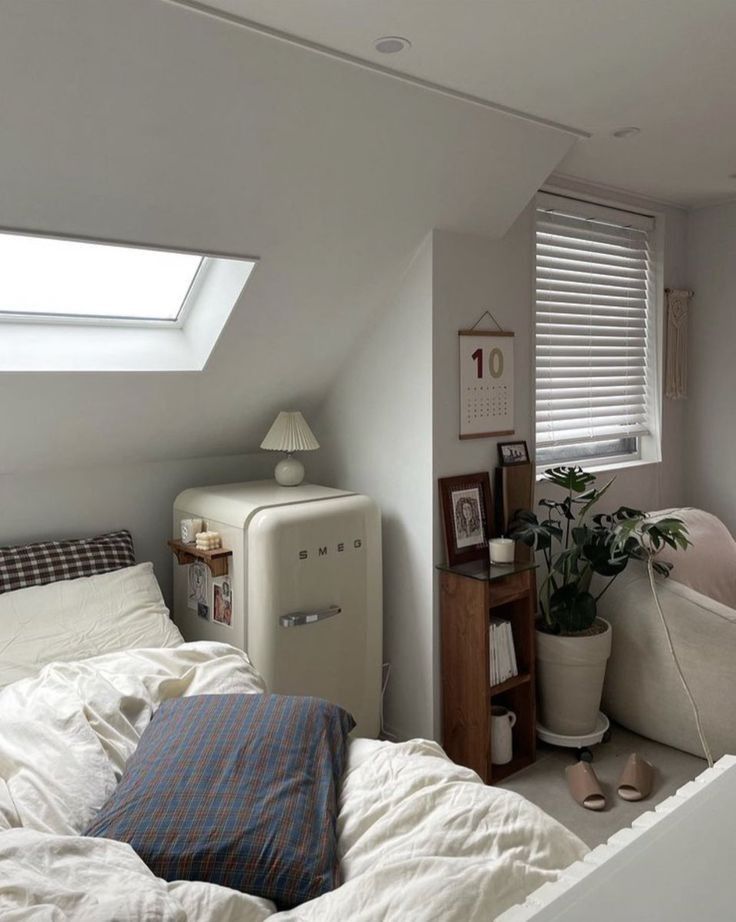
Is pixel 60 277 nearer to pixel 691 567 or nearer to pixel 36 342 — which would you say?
pixel 36 342

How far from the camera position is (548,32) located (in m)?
2.01

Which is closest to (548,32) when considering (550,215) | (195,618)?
(550,215)

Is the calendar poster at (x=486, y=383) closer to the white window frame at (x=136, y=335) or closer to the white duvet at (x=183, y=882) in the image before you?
the white window frame at (x=136, y=335)

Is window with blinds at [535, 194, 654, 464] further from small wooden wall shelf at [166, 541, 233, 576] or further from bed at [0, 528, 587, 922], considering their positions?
bed at [0, 528, 587, 922]

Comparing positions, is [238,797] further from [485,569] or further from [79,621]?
[485,569]

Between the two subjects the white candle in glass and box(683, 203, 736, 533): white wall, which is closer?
the white candle in glass

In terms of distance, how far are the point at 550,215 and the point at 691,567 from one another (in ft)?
5.54

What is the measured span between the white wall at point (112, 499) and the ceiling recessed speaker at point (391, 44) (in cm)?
178

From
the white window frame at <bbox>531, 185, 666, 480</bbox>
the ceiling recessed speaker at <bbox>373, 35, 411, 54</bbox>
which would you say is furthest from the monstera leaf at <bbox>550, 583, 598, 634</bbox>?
the ceiling recessed speaker at <bbox>373, 35, 411, 54</bbox>

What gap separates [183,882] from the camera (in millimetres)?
1337

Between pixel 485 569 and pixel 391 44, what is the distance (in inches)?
70.8

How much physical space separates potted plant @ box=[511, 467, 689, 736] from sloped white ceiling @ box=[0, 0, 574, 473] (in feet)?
3.68

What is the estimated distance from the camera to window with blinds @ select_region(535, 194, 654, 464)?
366 centimetres

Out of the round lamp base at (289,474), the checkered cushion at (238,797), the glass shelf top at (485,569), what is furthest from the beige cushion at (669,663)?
the checkered cushion at (238,797)
